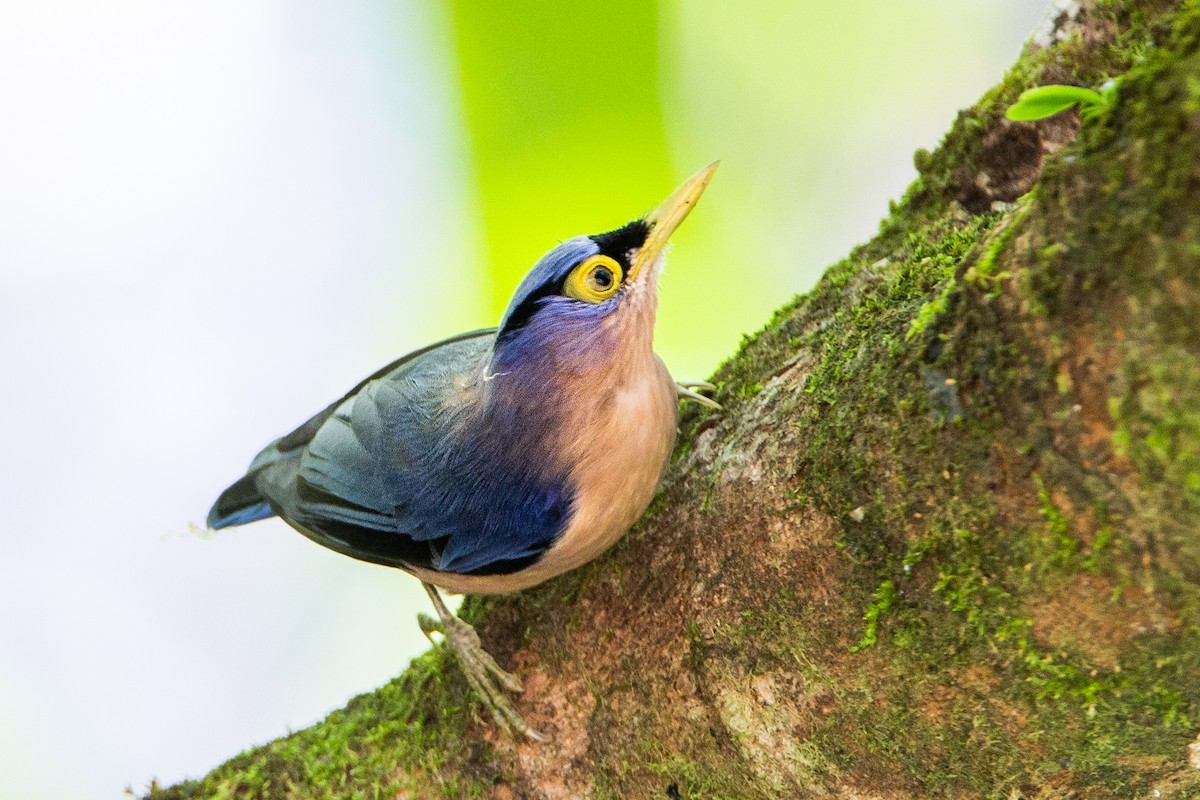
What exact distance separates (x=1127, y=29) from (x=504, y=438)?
1820mm

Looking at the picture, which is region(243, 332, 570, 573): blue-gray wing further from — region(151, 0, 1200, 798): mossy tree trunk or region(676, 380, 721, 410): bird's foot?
region(676, 380, 721, 410): bird's foot

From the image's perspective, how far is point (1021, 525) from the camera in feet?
5.10

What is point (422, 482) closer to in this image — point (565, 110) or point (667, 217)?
point (667, 217)

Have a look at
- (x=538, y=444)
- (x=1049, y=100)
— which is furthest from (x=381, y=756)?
(x=1049, y=100)

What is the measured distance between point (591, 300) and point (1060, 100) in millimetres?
1259

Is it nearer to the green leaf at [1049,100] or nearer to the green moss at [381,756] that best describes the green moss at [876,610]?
the green leaf at [1049,100]

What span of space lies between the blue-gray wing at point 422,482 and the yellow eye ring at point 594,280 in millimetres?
393

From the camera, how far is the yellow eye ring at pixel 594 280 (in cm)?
252

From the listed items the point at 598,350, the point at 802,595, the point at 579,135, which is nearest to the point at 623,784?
the point at 802,595

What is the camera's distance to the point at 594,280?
8.30 feet

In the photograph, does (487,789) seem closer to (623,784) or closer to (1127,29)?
(623,784)

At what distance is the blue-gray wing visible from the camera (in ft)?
8.43

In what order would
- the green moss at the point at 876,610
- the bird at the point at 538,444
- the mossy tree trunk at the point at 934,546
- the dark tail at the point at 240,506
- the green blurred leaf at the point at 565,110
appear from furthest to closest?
the green blurred leaf at the point at 565,110 < the dark tail at the point at 240,506 < the bird at the point at 538,444 < the green moss at the point at 876,610 < the mossy tree trunk at the point at 934,546

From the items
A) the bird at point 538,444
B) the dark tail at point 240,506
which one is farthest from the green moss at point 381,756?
the dark tail at point 240,506
